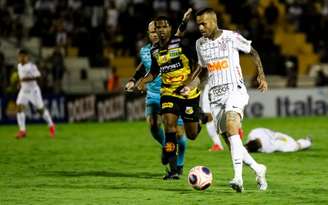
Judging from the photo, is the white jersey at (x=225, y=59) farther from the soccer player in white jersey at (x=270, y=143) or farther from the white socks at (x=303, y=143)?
the white socks at (x=303, y=143)

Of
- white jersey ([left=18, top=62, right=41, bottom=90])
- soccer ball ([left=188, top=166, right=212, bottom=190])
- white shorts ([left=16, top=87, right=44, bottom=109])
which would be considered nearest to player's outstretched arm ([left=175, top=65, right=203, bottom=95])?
soccer ball ([left=188, top=166, right=212, bottom=190])

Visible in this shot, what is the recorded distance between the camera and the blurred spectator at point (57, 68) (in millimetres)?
33438

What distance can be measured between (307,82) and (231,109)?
2514 cm

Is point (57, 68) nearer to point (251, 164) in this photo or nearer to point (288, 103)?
point (288, 103)

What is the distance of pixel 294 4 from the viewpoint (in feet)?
133

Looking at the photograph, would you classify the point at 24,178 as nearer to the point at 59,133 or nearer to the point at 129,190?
the point at 129,190

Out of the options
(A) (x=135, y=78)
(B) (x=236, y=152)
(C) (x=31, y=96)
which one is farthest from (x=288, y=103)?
(B) (x=236, y=152)

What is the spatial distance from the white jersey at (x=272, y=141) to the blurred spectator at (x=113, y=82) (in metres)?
15.2

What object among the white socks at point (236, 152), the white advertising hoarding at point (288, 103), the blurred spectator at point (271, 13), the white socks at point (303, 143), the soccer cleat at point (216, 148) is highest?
the blurred spectator at point (271, 13)

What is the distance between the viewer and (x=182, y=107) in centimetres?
1402

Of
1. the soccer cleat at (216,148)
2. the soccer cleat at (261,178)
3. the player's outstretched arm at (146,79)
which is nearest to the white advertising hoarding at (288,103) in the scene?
the soccer cleat at (216,148)

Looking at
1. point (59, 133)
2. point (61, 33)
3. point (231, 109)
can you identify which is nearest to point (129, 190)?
point (231, 109)

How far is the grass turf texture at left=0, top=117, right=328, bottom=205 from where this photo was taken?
39.0ft

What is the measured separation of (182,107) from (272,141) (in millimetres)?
5632
